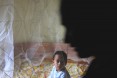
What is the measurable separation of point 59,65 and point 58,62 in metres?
0.02

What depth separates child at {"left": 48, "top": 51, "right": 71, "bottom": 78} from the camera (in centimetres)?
115

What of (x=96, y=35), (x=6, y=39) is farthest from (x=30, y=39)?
(x=96, y=35)

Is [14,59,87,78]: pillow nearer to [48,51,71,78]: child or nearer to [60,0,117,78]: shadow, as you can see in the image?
[48,51,71,78]: child

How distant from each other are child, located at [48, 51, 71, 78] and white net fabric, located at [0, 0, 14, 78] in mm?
232

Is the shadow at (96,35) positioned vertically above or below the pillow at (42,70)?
above

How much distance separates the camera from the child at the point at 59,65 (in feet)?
3.77

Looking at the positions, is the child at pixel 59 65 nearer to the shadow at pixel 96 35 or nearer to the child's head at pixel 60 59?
the child's head at pixel 60 59

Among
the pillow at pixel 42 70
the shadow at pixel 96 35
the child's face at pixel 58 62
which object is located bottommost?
the pillow at pixel 42 70

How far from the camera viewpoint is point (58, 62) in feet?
3.76

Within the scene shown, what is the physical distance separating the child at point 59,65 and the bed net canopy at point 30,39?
0.07 feet

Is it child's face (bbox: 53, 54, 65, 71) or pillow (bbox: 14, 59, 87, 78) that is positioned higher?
child's face (bbox: 53, 54, 65, 71)

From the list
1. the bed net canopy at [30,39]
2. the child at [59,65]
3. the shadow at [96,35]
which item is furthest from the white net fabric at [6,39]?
the shadow at [96,35]

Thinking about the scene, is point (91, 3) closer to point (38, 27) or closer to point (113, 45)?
point (113, 45)

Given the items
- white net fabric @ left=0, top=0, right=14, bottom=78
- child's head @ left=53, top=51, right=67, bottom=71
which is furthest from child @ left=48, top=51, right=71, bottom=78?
white net fabric @ left=0, top=0, right=14, bottom=78
